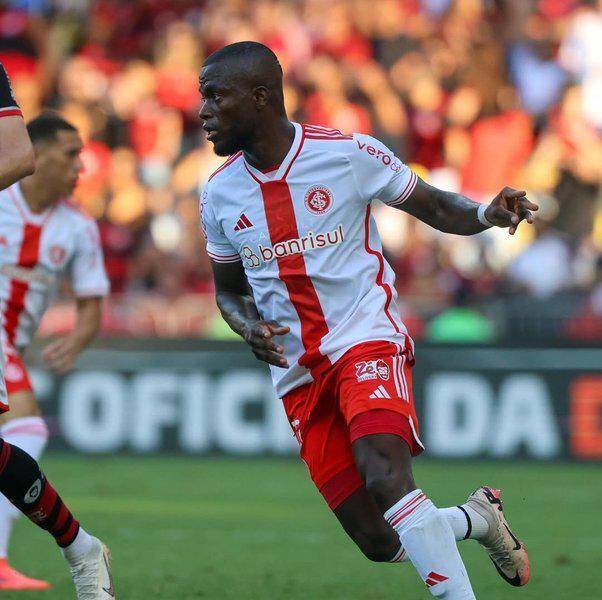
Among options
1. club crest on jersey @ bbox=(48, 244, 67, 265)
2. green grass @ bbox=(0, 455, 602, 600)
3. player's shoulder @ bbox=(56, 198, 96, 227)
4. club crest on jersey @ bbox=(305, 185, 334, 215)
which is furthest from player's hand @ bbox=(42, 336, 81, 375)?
club crest on jersey @ bbox=(305, 185, 334, 215)

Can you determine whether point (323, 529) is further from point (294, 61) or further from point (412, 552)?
point (294, 61)

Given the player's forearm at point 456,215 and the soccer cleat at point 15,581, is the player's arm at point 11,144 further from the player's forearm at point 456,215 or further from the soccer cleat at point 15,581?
the soccer cleat at point 15,581

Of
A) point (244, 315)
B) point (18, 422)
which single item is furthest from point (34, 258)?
point (244, 315)

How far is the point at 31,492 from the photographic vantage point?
582 cm

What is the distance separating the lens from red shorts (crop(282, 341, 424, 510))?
543cm

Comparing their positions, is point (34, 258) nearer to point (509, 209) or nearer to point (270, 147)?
point (270, 147)

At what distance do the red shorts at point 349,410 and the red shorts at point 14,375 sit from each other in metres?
2.26

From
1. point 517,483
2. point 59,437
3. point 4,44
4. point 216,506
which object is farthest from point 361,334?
A: point 4,44

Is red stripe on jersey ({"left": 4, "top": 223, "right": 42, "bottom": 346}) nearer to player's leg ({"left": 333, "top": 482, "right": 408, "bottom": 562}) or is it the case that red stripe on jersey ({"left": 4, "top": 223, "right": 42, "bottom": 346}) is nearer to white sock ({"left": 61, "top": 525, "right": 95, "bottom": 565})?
white sock ({"left": 61, "top": 525, "right": 95, "bottom": 565})

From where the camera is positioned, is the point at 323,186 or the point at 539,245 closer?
the point at 323,186

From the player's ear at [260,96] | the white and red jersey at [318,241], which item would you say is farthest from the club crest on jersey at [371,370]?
the player's ear at [260,96]

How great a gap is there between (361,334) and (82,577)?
1.63m

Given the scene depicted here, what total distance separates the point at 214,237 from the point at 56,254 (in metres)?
2.37

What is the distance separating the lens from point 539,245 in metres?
14.9
